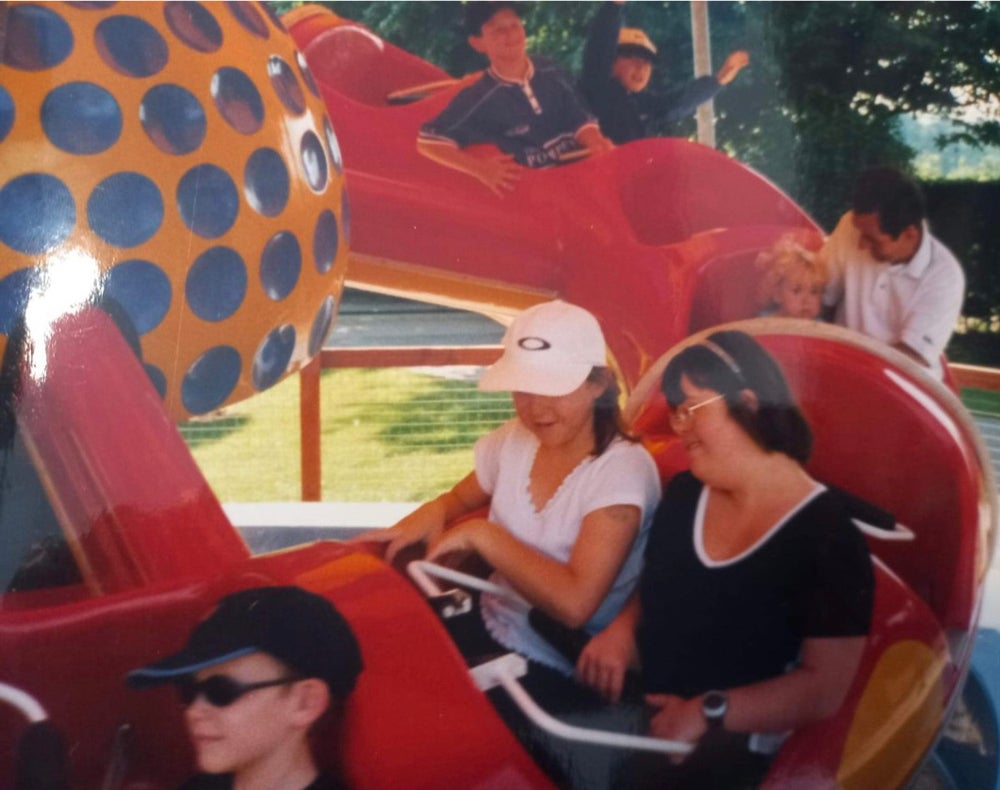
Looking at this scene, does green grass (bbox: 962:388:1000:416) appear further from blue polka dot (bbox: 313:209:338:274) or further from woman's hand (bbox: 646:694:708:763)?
blue polka dot (bbox: 313:209:338:274)

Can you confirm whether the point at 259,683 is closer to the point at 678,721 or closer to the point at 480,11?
the point at 678,721

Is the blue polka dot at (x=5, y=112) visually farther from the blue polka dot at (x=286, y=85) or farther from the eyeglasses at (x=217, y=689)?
the eyeglasses at (x=217, y=689)

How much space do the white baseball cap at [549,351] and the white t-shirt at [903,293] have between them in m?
0.27

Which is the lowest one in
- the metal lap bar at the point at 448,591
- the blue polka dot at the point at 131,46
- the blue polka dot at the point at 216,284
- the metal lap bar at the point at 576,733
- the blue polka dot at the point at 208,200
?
the metal lap bar at the point at 576,733

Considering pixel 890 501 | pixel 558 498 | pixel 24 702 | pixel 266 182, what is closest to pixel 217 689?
pixel 24 702

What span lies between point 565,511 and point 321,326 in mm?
316

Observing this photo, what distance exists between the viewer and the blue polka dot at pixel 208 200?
104cm

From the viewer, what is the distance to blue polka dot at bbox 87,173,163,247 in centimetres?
102

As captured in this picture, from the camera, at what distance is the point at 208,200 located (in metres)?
1.05

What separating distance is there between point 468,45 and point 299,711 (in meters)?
0.68

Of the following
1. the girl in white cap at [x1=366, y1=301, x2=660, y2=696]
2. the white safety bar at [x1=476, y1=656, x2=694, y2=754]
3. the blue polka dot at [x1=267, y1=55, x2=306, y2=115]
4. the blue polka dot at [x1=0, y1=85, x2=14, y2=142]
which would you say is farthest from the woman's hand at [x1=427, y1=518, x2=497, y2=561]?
the blue polka dot at [x1=0, y1=85, x2=14, y2=142]

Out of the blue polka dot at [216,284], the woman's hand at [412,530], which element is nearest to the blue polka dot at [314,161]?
the blue polka dot at [216,284]

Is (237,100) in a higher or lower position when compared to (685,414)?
higher

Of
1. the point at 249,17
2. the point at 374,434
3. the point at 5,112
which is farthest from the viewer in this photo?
the point at 374,434
